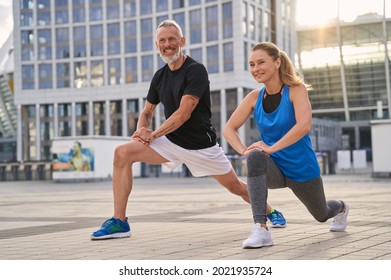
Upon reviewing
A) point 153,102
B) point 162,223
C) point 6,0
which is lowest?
point 162,223

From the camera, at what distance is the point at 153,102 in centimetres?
586

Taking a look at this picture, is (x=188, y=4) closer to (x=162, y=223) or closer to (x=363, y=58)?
(x=363, y=58)

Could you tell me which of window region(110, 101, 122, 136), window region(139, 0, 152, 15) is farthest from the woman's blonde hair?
window region(110, 101, 122, 136)

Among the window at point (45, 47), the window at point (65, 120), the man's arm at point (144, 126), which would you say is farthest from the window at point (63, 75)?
the man's arm at point (144, 126)

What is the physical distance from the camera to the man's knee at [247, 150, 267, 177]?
4688 millimetres

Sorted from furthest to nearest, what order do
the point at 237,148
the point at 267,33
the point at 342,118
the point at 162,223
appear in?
the point at 342,118 < the point at 267,33 < the point at 162,223 < the point at 237,148

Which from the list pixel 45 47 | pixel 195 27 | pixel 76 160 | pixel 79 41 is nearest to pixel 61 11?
pixel 79 41

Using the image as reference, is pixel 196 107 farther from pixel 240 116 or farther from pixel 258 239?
pixel 258 239

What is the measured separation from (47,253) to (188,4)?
5600 cm

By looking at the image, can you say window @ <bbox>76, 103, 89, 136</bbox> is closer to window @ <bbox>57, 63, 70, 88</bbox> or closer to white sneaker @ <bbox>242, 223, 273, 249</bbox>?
window @ <bbox>57, 63, 70, 88</bbox>

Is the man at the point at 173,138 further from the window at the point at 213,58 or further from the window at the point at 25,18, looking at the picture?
the window at the point at 213,58

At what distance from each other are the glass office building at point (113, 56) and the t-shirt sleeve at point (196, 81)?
50023 mm

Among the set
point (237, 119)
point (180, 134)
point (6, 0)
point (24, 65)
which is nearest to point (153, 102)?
point (180, 134)

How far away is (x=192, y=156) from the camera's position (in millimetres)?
5566
